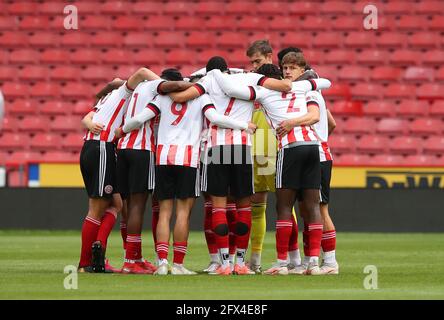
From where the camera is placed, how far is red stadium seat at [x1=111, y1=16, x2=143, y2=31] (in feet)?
77.7

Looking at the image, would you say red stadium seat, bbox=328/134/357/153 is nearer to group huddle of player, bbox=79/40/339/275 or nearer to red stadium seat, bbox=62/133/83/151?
red stadium seat, bbox=62/133/83/151

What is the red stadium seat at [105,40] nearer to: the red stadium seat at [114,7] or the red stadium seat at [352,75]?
the red stadium seat at [114,7]

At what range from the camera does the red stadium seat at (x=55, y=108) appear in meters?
22.5

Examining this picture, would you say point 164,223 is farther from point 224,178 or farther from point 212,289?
point 212,289

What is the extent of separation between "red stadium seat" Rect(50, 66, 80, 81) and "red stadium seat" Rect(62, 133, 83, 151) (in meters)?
1.66

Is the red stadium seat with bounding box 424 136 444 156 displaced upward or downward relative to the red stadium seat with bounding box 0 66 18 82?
downward

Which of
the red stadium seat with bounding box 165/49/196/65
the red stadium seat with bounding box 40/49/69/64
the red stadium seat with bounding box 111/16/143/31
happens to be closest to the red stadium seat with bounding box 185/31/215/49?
the red stadium seat with bounding box 165/49/196/65

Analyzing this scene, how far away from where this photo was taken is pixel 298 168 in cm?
1040

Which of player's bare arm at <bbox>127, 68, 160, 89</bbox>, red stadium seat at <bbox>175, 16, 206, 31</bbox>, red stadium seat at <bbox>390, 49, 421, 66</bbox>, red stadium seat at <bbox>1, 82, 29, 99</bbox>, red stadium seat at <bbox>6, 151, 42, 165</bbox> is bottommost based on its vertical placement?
red stadium seat at <bbox>6, 151, 42, 165</bbox>

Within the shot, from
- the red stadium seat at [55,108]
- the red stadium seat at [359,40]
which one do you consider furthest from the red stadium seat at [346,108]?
the red stadium seat at [55,108]

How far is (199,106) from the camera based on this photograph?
10492mm

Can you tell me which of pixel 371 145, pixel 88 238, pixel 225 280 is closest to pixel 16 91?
pixel 371 145
